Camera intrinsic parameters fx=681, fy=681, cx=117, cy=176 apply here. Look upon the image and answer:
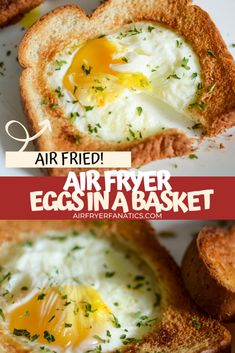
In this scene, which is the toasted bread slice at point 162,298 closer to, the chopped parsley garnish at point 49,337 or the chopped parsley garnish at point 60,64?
the chopped parsley garnish at point 49,337

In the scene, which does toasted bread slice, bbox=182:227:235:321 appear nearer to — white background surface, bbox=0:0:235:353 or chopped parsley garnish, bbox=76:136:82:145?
white background surface, bbox=0:0:235:353

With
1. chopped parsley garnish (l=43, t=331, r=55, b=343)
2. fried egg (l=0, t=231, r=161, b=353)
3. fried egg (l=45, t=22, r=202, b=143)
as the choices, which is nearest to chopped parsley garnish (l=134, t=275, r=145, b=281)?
fried egg (l=0, t=231, r=161, b=353)

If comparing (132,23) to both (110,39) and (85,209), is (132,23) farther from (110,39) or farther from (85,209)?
(85,209)

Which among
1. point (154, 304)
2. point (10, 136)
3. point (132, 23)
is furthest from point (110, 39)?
point (154, 304)

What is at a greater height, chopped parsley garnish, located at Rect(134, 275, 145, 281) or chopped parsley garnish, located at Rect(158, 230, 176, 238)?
chopped parsley garnish, located at Rect(158, 230, 176, 238)

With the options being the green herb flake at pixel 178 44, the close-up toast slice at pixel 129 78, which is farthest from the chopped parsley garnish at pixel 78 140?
the green herb flake at pixel 178 44
